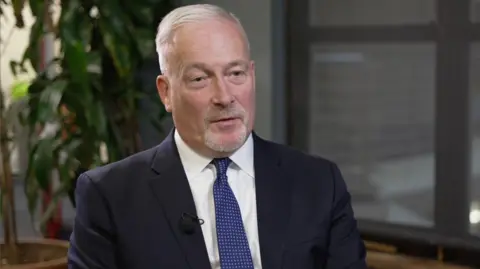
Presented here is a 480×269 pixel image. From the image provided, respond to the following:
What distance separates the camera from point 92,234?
4.95 ft

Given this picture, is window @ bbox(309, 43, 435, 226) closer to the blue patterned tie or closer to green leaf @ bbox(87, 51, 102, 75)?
green leaf @ bbox(87, 51, 102, 75)

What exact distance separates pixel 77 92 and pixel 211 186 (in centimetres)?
98

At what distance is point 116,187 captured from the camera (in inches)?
60.9

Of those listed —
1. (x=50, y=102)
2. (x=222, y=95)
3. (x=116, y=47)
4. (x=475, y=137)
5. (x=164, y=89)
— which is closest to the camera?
(x=222, y=95)

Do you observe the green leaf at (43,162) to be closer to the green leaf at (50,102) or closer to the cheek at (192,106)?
the green leaf at (50,102)

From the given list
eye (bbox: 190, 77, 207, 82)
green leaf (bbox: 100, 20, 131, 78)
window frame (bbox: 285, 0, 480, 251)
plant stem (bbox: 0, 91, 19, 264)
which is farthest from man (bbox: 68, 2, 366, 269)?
plant stem (bbox: 0, 91, 19, 264)

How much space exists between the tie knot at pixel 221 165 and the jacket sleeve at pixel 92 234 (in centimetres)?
24

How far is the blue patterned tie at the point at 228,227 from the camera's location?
1485 millimetres

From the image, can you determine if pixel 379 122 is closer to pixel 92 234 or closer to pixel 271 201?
pixel 271 201

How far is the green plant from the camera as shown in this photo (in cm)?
240

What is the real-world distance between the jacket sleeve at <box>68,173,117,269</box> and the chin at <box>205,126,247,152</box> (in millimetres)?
255

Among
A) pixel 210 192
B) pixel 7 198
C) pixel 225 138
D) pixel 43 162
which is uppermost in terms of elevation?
pixel 225 138

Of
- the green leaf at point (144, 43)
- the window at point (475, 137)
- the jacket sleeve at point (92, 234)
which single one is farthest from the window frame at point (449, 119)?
the jacket sleeve at point (92, 234)

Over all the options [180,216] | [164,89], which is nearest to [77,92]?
[164,89]
